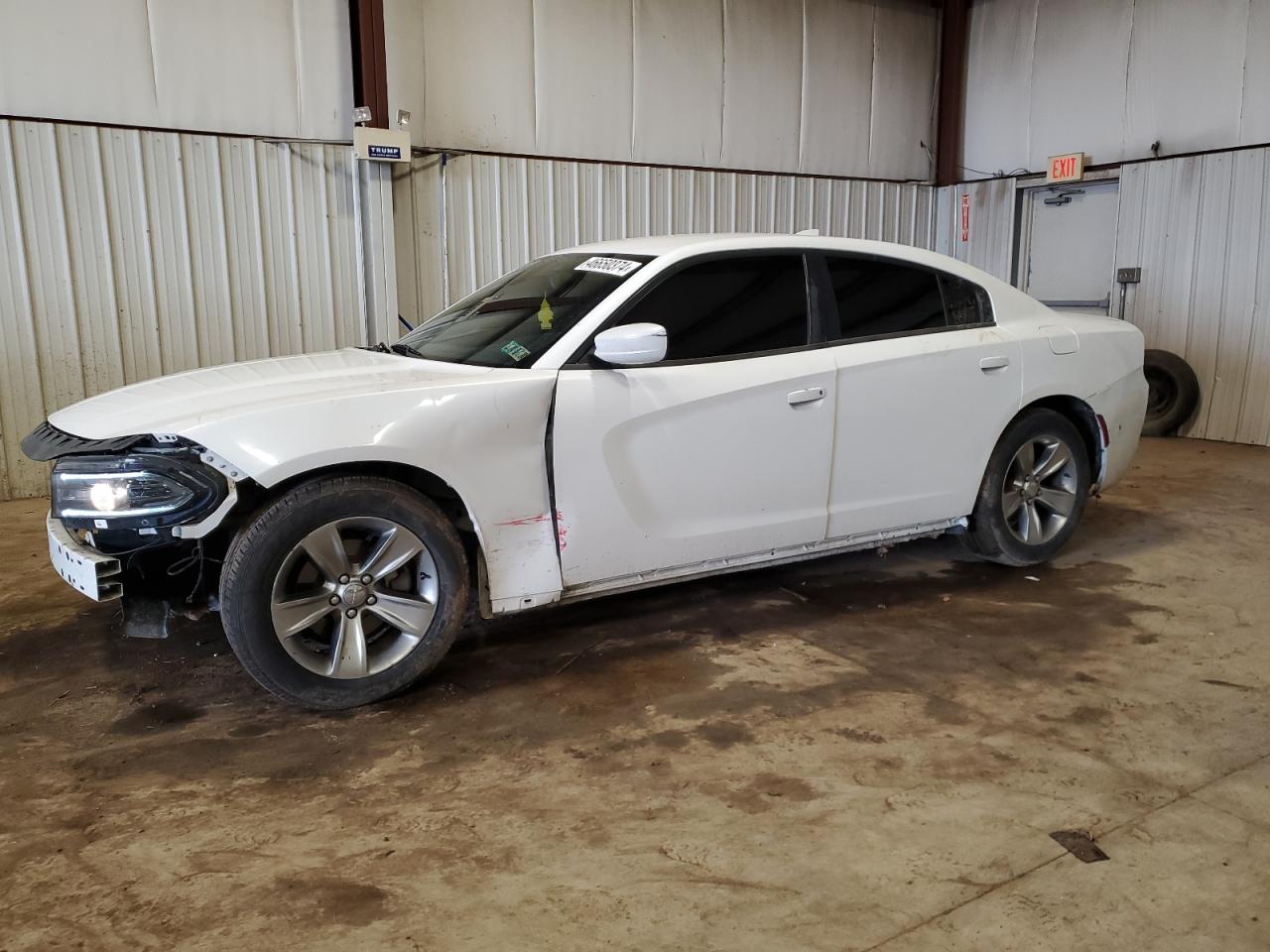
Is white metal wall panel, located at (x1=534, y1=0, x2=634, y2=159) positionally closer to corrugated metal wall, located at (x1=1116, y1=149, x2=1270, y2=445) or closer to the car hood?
corrugated metal wall, located at (x1=1116, y1=149, x2=1270, y2=445)

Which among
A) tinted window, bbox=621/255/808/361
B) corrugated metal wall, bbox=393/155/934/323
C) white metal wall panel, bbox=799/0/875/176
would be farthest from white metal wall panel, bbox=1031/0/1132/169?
tinted window, bbox=621/255/808/361

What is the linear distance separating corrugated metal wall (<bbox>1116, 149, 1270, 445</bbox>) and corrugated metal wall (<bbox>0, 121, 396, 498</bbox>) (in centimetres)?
677

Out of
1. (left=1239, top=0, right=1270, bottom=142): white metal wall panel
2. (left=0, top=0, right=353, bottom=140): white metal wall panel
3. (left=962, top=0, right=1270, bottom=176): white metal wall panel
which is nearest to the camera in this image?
(left=0, top=0, right=353, bottom=140): white metal wall panel

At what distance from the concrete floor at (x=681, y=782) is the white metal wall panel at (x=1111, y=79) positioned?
6100 millimetres

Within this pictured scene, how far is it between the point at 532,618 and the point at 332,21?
545cm

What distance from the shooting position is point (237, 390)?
319 cm

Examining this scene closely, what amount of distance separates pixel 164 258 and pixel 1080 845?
21.9 feet

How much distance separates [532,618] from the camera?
4.10 meters

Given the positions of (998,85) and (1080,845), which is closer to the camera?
(1080,845)

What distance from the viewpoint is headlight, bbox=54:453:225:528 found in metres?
2.88

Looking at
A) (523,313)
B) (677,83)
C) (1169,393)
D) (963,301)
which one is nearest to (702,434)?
(523,313)

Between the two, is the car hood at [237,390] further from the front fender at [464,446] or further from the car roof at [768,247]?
the car roof at [768,247]

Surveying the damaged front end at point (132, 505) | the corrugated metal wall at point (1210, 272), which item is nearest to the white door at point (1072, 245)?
the corrugated metal wall at point (1210, 272)

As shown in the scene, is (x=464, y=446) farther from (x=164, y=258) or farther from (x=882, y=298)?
(x=164, y=258)
